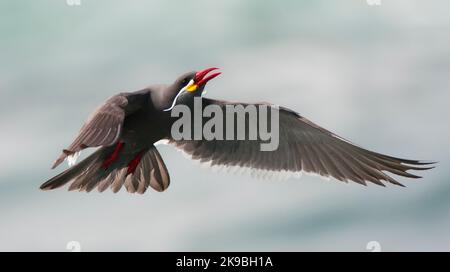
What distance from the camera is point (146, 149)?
1161 centimetres

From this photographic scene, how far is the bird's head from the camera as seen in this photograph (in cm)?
1094

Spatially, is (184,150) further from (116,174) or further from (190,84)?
(190,84)

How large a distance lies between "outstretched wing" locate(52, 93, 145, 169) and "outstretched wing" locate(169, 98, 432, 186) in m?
1.66

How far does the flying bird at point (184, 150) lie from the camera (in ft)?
36.1

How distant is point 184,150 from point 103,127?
8.70ft

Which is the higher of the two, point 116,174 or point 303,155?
point 303,155

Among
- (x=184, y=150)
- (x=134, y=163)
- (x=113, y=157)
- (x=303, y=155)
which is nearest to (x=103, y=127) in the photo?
A: (x=113, y=157)

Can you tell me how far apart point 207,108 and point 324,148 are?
1927mm

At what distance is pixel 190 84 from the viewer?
1104 cm

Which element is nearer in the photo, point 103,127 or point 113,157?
point 103,127

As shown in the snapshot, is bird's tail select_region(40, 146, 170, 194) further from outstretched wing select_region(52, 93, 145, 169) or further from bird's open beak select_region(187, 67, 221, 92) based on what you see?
bird's open beak select_region(187, 67, 221, 92)

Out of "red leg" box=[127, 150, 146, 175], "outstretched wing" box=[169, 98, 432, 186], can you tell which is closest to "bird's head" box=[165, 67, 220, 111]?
"outstretched wing" box=[169, 98, 432, 186]

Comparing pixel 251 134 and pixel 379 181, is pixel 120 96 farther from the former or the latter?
pixel 379 181

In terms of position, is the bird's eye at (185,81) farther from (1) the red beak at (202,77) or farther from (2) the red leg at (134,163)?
(2) the red leg at (134,163)
